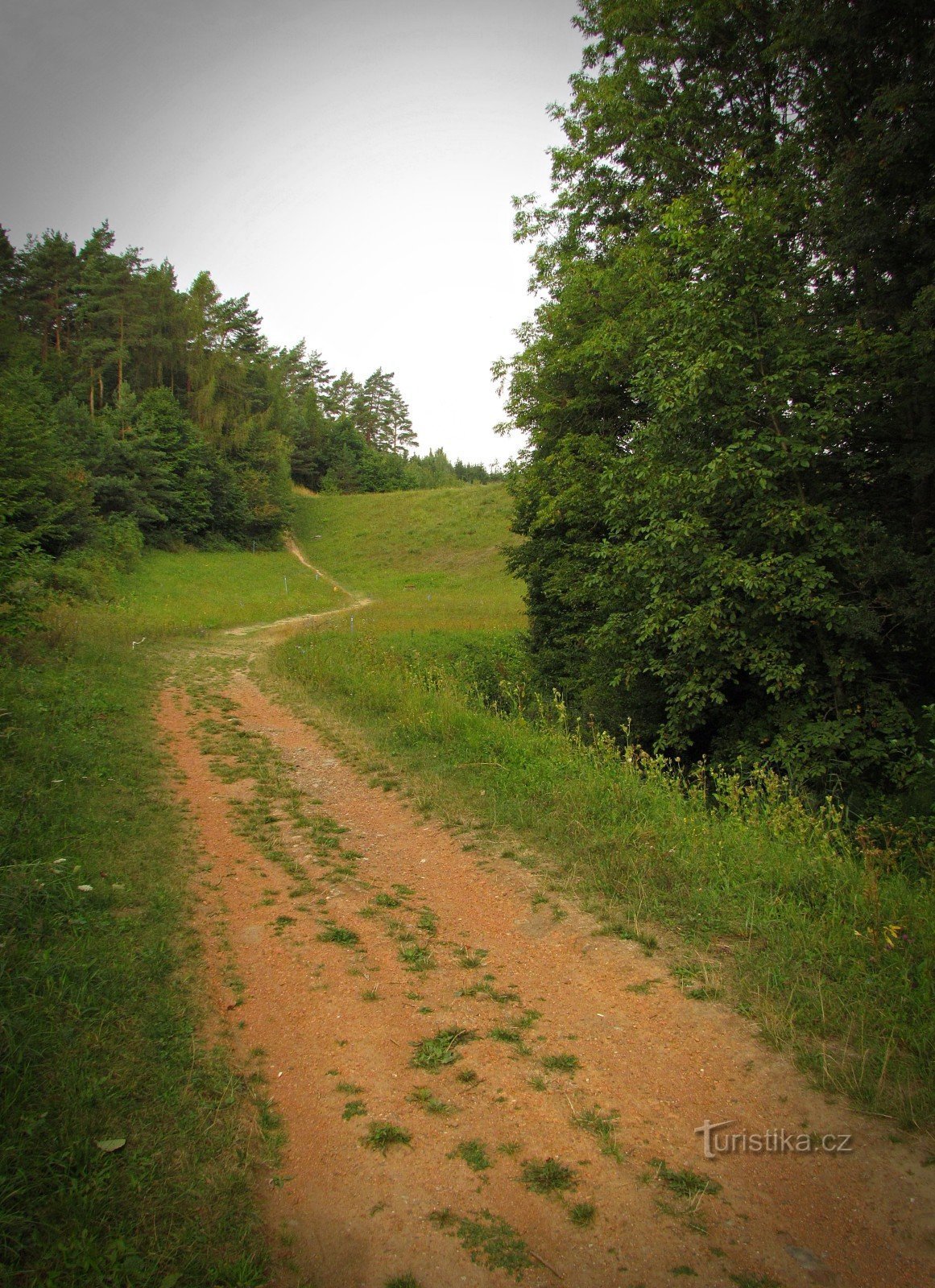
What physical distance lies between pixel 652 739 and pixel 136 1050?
32.6 feet

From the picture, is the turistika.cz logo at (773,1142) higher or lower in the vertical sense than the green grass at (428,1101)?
higher

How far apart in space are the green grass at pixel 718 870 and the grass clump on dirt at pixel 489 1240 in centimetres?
164

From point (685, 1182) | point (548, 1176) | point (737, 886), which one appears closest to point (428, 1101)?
point (548, 1176)

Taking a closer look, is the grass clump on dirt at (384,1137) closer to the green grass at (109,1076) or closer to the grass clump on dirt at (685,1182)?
the green grass at (109,1076)

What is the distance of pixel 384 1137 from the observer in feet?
9.48

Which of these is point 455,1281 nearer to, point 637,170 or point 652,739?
point 652,739

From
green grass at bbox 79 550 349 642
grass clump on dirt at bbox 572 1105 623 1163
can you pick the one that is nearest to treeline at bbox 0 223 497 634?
green grass at bbox 79 550 349 642

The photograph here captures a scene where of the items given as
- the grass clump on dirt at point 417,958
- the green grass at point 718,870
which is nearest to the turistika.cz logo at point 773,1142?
the green grass at point 718,870

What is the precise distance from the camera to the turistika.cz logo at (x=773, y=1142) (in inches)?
108

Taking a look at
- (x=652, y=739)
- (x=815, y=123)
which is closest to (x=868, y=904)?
(x=652, y=739)

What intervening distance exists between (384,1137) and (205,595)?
1183 inches

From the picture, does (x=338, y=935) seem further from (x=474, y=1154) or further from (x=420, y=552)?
(x=420, y=552)

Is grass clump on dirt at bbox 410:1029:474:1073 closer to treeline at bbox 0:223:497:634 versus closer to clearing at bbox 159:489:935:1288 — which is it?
clearing at bbox 159:489:935:1288

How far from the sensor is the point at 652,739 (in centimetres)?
1179
